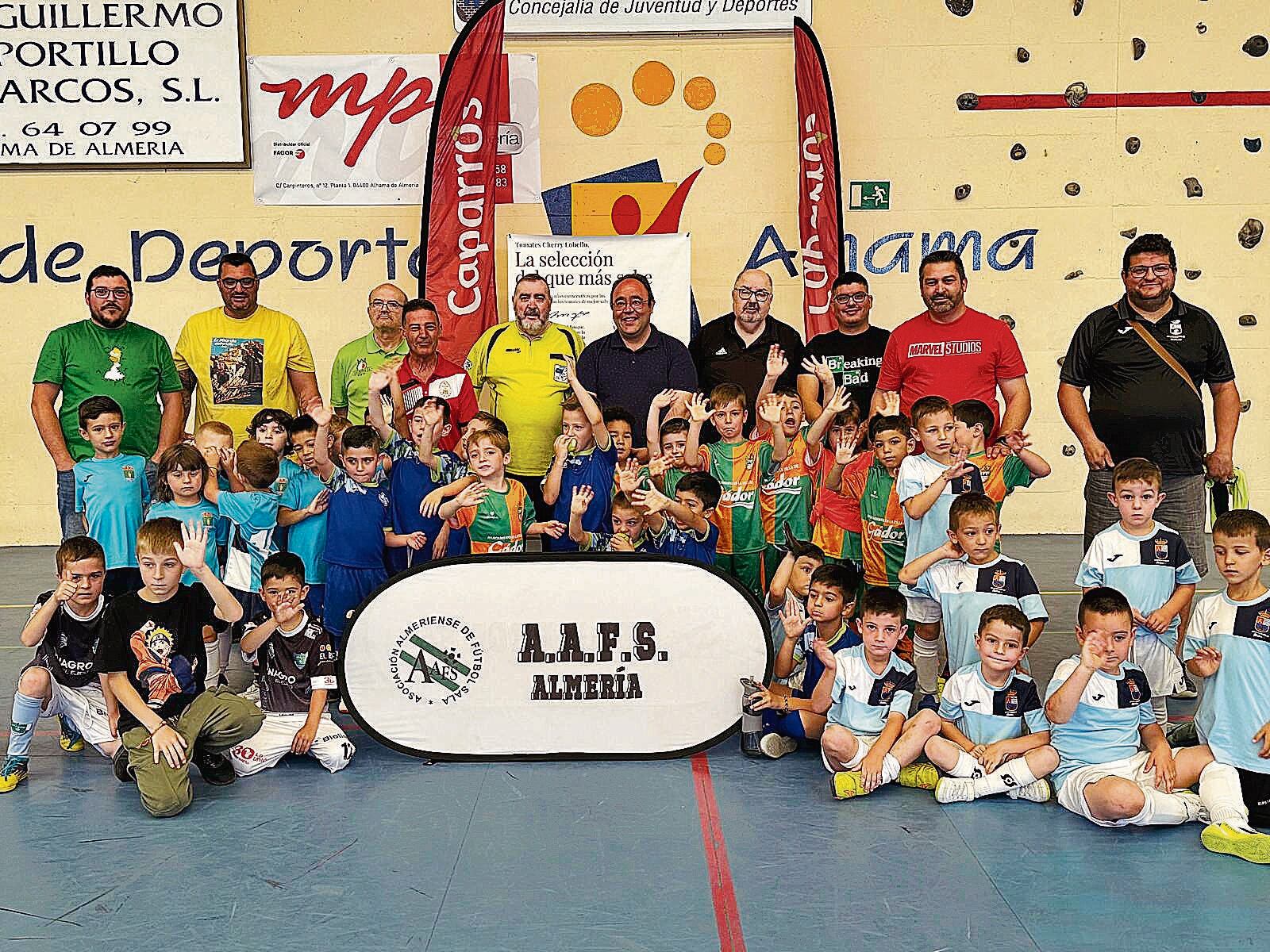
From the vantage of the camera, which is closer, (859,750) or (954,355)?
(859,750)

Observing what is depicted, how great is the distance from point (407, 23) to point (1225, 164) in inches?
267

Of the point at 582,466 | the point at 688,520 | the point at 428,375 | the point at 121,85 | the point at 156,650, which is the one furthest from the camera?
the point at 121,85

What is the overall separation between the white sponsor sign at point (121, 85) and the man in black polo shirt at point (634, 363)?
4.75 m

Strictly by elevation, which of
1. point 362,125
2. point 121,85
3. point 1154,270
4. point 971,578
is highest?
point 121,85

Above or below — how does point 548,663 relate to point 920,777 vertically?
above

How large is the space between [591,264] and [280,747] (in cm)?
551

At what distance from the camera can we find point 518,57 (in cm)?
951

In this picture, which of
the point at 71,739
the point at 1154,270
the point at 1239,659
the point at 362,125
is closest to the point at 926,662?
the point at 1239,659

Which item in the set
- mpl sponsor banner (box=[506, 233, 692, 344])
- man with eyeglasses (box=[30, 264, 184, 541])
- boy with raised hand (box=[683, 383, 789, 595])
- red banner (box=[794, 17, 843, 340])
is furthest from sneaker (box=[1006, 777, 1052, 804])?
mpl sponsor banner (box=[506, 233, 692, 344])

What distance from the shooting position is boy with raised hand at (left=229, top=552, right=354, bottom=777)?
191 inches

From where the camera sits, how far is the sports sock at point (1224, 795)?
4043 millimetres

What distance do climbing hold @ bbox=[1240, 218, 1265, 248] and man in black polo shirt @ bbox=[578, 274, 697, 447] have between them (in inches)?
233

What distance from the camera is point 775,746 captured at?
4.92 metres

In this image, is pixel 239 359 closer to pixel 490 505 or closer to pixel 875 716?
pixel 490 505
